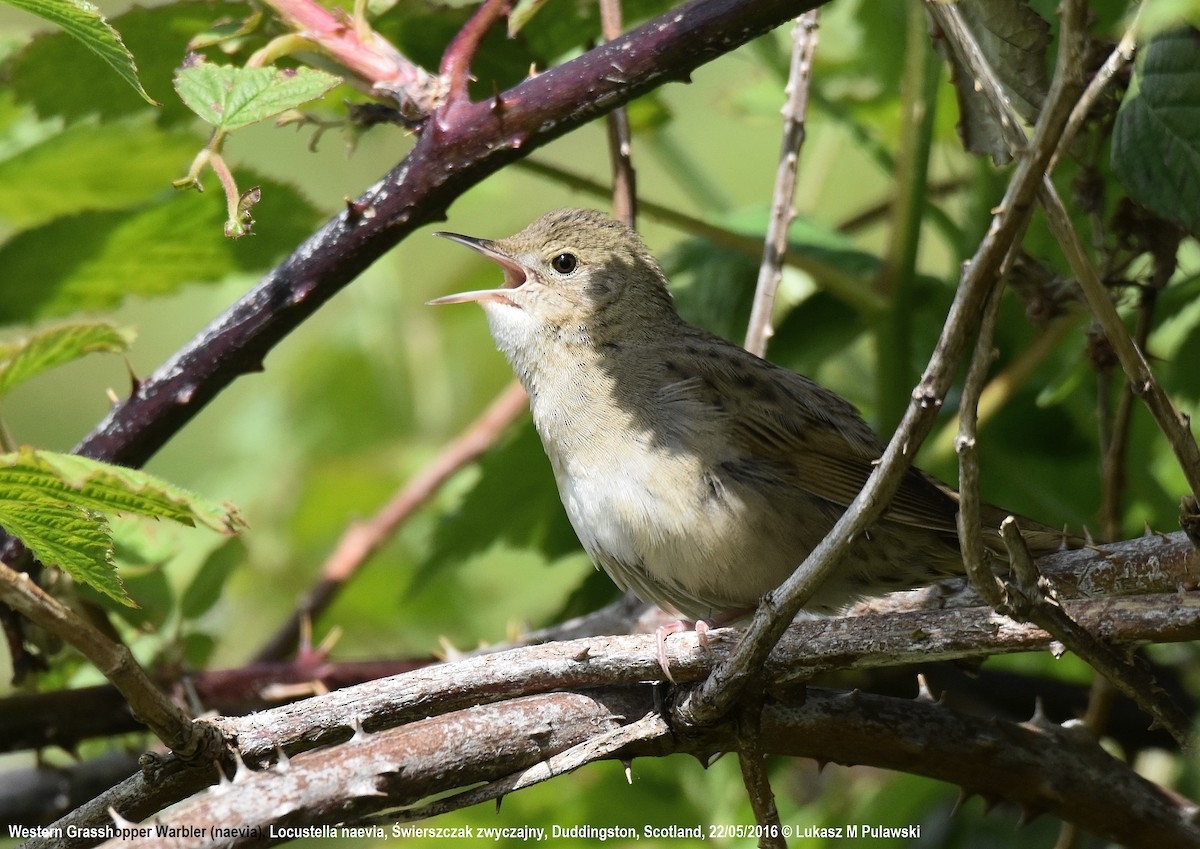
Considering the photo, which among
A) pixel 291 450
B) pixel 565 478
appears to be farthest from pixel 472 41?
pixel 291 450

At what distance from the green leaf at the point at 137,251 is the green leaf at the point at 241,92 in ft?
3.30

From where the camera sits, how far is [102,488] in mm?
1871

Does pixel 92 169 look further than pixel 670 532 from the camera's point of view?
Yes

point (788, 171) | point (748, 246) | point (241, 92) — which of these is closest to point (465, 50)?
point (241, 92)

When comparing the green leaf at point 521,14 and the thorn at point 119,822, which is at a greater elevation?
the green leaf at point 521,14

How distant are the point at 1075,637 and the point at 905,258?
1.76 m

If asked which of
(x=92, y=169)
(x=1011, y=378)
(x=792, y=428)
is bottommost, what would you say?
(x=792, y=428)

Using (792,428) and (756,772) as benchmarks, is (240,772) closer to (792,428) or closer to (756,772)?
(756,772)

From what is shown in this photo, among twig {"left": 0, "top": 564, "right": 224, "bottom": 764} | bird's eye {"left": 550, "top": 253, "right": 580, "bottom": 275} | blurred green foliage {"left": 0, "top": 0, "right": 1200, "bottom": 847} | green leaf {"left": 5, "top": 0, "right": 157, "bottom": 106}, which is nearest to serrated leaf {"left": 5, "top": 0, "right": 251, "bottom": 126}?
blurred green foliage {"left": 0, "top": 0, "right": 1200, "bottom": 847}

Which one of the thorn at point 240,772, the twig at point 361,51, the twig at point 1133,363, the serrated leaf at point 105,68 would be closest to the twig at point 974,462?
the twig at point 1133,363

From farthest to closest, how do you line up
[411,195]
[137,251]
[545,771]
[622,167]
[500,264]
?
1. [500,264]
2. [622,167]
3. [137,251]
4. [411,195]
5. [545,771]

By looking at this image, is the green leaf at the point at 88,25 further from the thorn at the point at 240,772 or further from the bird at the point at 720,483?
the bird at the point at 720,483

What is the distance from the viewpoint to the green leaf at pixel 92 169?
353 cm

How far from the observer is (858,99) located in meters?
4.32
